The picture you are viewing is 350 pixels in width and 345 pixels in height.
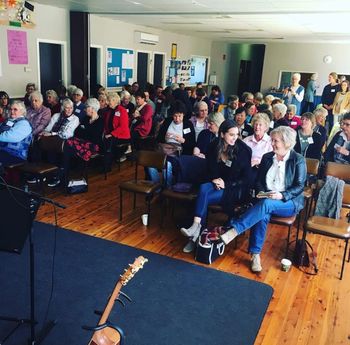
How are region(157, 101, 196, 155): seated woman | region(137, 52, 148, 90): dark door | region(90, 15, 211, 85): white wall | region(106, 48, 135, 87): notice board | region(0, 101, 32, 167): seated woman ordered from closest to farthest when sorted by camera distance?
region(0, 101, 32, 167): seated woman
region(157, 101, 196, 155): seated woman
region(90, 15, 211, 85): white wall
region(106, 48, 135, 87): notice board
region(137, 52, 148, 90): dark door

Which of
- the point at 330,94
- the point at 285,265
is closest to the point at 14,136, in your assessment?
the point at 285,265

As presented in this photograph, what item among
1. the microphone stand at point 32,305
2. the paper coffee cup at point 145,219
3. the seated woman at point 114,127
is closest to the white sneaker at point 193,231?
the paper coffee cup at point 145,219

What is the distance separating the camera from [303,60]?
12211 millimetres

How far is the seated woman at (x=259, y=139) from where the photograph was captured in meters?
4.08

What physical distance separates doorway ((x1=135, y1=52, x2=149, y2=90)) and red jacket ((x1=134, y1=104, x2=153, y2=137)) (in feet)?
11.8

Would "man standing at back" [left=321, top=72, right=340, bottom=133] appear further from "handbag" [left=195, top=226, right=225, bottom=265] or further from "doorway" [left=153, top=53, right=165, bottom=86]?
"handbag" [left=195, top=226, right=225, bottom=265]

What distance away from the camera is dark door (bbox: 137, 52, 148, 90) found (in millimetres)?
9500

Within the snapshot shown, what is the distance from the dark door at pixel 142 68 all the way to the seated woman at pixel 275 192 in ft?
22.2

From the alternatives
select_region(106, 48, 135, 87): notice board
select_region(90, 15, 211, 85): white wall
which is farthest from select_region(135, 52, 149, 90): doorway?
select_region(106, 48, 135, 87): notice board

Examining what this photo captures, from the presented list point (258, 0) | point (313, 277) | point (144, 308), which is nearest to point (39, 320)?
point (144, 308)

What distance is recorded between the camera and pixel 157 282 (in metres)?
3.02

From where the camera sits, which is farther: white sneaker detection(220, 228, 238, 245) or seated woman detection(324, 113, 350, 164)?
seated woman detection(324, 113, 350, 164)

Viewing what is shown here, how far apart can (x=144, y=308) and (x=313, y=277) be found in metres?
1.53

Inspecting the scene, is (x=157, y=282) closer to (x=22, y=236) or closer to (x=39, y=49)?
(x=22, y=236)
